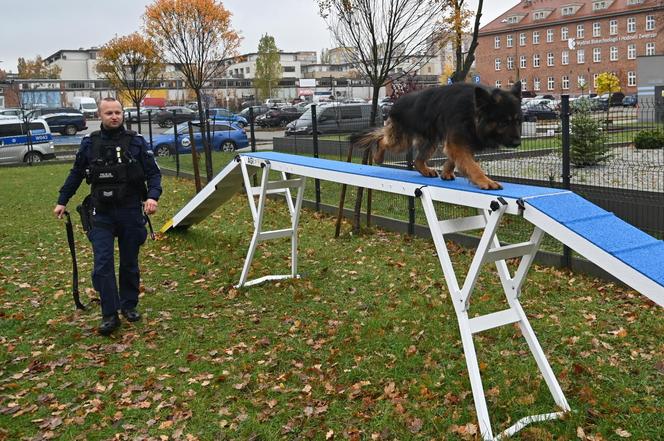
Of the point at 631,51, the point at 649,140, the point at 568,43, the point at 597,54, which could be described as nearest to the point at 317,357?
the point at 649,140

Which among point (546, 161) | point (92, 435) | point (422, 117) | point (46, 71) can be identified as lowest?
point (92, 435)

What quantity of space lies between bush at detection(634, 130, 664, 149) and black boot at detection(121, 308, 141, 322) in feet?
37.1

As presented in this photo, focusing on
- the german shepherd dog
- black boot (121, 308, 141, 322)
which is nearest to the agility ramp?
the german shepherd dog

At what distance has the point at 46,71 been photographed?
91625 mm

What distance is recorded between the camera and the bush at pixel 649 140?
1340 centimetres

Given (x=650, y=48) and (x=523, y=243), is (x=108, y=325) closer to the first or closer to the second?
(x=523, y=243)

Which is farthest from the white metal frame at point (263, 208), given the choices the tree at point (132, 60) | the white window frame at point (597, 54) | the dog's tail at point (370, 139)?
the white window frame at point (597, 54)

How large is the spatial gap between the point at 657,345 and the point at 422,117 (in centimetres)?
261

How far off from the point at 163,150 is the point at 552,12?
6786 centimetres

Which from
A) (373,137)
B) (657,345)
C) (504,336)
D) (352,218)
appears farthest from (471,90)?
(352,218)

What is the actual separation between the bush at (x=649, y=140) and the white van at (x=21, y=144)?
20818 millimetres

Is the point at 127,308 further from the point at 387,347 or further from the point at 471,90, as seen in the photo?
the point at 471,90

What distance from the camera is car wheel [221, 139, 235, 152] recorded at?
953 inches

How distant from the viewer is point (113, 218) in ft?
19.6
